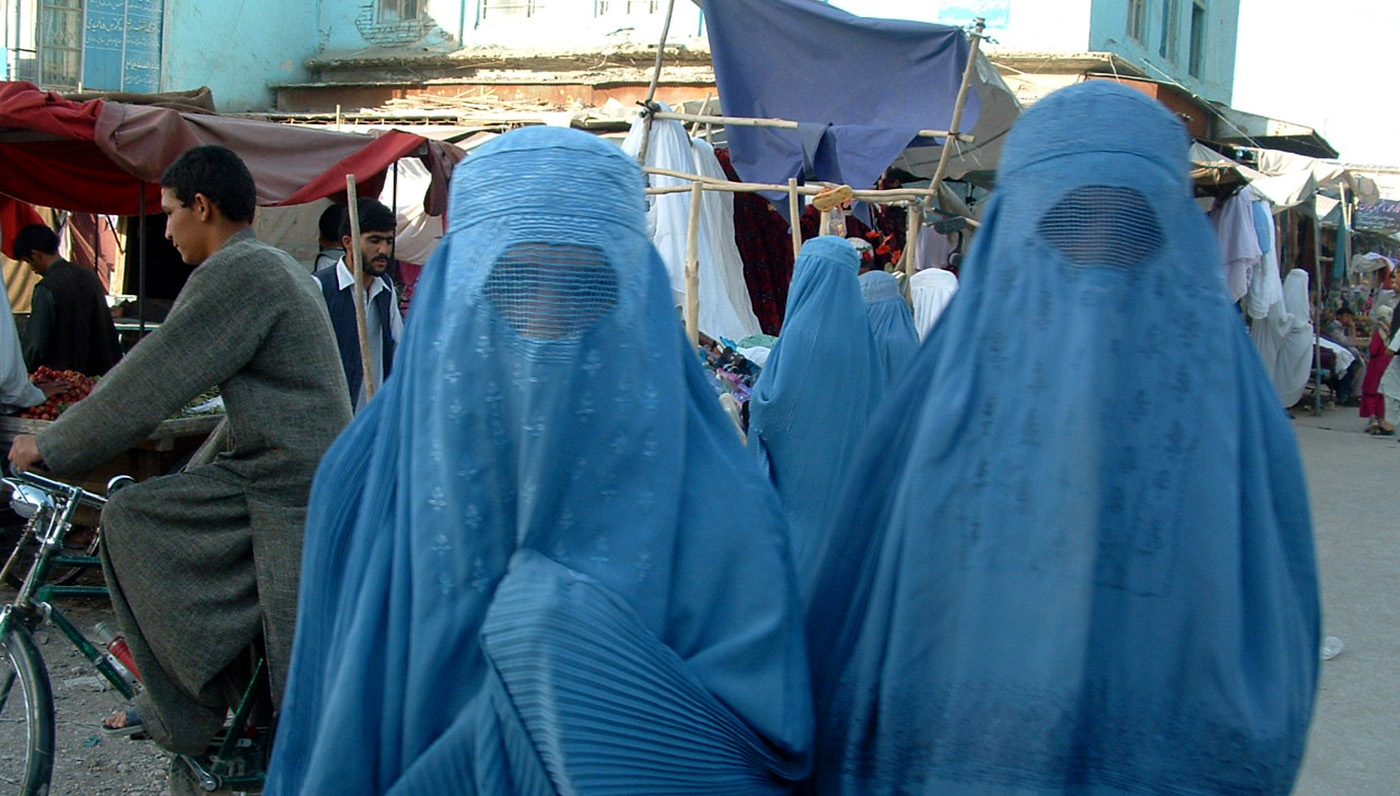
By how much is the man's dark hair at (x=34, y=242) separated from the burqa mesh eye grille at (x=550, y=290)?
606cm

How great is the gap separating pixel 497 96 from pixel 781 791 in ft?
44.5

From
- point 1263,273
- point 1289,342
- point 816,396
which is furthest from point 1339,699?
point 1289,342

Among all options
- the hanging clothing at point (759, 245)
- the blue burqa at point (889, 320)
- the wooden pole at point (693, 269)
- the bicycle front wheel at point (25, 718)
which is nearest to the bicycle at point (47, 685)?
the bicycle front wheel at point (25, 718)

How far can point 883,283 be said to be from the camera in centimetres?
574

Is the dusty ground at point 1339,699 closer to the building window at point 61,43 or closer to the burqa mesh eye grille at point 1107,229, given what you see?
the burqa mesh eye grille at point 1107,229

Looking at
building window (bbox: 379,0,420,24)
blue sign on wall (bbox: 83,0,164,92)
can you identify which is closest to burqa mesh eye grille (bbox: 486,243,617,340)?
blue sign on wall (bbox: 83,0,164,92)

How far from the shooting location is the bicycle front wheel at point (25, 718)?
2916mm

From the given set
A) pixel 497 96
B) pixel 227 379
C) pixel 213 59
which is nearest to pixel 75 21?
pixel 213 59

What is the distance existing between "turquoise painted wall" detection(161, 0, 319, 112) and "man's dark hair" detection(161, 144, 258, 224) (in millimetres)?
13250

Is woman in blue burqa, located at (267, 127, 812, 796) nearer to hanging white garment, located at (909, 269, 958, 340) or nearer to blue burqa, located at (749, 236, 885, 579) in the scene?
blue burqa, located at (749, 236, 885, 579)

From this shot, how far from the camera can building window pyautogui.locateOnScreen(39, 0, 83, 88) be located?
14.2m

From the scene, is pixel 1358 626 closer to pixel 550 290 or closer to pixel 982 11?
pixel 550 290

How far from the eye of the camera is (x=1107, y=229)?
6.20ft

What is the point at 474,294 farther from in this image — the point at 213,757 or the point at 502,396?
the point at 213,757
